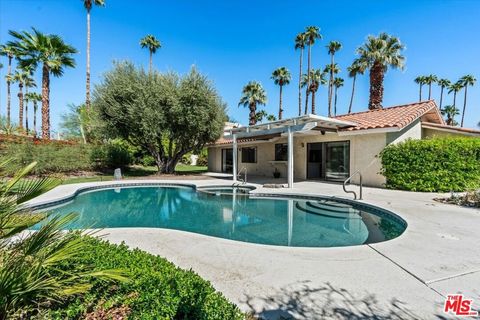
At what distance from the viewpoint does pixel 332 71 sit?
104ft

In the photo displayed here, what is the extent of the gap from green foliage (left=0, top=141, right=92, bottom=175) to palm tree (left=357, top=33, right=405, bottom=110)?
24101mm

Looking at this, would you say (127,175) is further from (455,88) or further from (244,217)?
(455,88)

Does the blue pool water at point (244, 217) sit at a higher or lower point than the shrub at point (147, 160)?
lower

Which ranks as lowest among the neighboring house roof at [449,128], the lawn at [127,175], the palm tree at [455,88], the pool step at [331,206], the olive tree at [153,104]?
the pool step at [331,206]

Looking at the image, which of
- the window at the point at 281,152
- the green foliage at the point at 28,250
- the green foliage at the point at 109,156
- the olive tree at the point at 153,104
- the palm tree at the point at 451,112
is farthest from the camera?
the palm tree at the point at 451,112

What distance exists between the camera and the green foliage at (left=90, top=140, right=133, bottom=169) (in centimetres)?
2006

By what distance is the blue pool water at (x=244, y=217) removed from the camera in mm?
6289

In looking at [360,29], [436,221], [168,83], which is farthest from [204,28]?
[436,221]

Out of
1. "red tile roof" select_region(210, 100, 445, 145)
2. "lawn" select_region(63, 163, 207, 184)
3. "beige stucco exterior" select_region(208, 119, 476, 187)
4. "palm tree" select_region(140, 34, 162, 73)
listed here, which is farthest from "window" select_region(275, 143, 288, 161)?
"palm tree" select_region(140, 34, 162, 73)

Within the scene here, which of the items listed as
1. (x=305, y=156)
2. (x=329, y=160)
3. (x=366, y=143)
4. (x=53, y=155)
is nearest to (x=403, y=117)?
(x=366, y=143)

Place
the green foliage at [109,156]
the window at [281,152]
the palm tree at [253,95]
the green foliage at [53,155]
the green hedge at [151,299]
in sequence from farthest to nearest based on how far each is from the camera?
the palm tree at [253,95], the green foliage at [109,156], the window at [281,152], the green foliage at [53,155], the green hedge at [151,299]

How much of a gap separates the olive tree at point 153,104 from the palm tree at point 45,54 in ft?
16.9

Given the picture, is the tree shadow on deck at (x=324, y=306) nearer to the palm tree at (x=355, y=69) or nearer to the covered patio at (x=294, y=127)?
the covered patio at (x=294, y=127)

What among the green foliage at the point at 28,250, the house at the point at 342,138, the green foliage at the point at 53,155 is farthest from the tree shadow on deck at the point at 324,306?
the green foliage at the point at 53,155
